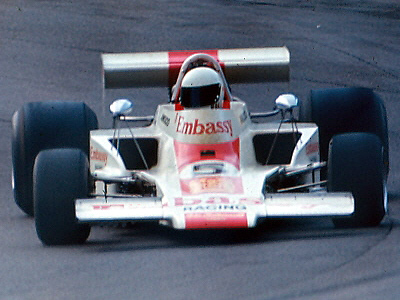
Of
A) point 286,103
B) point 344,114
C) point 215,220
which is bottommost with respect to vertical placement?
point 215,220

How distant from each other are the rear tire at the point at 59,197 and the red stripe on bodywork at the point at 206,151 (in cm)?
104

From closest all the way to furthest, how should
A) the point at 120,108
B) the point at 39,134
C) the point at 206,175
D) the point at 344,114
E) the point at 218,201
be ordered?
the point at 218,201 < the point at 206,175 < the point at 120,108 < the point at 39,134 < the point at 344,114

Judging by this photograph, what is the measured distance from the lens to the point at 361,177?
31.8ft

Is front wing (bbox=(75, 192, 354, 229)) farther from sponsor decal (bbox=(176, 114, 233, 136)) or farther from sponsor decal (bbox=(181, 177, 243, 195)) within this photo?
sponsor decal (bbox=(176, 114, 233, 136))

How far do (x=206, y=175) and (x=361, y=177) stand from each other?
120cm

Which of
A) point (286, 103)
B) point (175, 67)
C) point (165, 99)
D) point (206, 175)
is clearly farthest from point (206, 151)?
point (165, 99)

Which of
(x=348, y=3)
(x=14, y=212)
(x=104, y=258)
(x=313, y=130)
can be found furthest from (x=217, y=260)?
(x=348, y=3)

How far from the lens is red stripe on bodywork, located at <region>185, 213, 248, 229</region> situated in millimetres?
9060

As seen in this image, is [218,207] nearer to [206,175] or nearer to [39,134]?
[206,175]

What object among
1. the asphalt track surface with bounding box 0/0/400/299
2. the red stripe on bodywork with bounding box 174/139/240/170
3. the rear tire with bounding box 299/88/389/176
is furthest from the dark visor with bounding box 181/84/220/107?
the rear tire with bounding box 299/88/389/176

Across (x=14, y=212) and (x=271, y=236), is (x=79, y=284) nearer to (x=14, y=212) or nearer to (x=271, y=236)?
(x=271, y=236)

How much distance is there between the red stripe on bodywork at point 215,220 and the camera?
9.06 m

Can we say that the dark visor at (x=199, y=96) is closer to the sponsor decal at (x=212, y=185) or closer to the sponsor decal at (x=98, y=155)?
the sponsor decal at (x=98, y=155)

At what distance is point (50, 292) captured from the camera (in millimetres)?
7668
